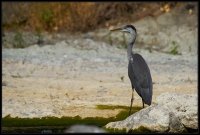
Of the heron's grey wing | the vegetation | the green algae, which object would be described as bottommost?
the green algae

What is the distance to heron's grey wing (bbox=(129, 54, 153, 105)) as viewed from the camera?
13.9 meters

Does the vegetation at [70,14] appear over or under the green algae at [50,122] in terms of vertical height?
over

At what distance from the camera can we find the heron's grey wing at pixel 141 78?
1391 cm

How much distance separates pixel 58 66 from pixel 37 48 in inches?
119

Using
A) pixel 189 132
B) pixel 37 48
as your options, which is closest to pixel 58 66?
pixel 37 48

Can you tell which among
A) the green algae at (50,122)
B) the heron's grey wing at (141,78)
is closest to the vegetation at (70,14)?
the heron's grey wing at (141,78)

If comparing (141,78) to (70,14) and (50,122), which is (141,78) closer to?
(50,122)

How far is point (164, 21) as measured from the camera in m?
26.7

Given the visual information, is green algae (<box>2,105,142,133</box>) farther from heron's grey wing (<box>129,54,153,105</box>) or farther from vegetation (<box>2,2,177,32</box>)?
vegetation (<box>2,2,177,32</box>)

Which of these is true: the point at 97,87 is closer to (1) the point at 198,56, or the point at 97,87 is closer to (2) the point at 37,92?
(2) the point at 37,92

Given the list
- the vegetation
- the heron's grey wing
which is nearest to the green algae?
the heron's grey wing

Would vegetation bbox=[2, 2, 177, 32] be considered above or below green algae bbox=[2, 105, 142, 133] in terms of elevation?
above

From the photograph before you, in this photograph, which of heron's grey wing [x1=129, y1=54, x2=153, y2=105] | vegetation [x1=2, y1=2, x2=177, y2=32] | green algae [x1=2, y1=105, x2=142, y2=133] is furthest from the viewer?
vegetation [x1=2, y1=2, x2=177, y2=32]

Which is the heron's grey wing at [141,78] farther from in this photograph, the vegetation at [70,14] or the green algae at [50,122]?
the vegetation at [70,14]
